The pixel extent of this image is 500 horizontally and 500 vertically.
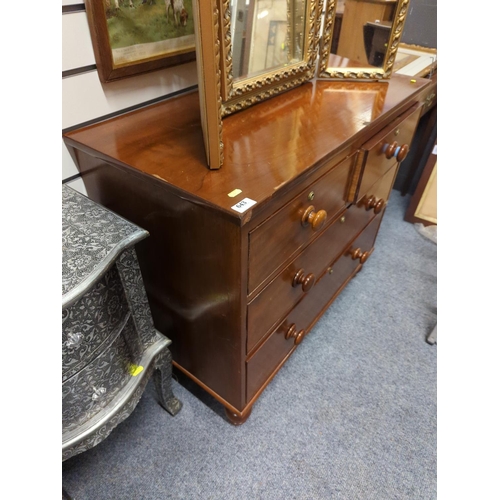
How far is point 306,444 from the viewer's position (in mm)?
1114

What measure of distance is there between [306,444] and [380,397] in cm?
31

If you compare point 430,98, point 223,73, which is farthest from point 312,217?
point 430,98

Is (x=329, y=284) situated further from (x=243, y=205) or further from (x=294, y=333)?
(x=243, y=205)

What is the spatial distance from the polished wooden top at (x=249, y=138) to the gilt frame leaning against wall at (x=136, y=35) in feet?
0.35

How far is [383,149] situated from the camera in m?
1.05

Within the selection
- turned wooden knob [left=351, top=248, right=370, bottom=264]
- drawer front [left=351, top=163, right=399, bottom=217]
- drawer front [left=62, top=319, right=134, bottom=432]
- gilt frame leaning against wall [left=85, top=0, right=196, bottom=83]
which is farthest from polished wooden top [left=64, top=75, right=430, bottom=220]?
turned wooden knob [left=351, top=248, right=370, bottom=264]

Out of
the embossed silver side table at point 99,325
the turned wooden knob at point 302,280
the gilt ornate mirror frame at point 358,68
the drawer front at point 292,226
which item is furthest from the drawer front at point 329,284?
the gilt ornate mirror frame at point 358,68

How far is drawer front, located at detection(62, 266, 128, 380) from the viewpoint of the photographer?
26.2 inches

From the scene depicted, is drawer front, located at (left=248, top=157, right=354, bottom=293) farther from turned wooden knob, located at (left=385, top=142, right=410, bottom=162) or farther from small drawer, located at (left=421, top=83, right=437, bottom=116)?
small drawer, located at (left=421, top=83, right=437, bottom=116)

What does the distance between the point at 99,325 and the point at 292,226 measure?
0.44 metres

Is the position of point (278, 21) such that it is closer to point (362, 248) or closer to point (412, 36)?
point (362, 248)

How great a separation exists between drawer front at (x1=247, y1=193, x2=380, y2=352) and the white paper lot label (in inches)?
10.1
